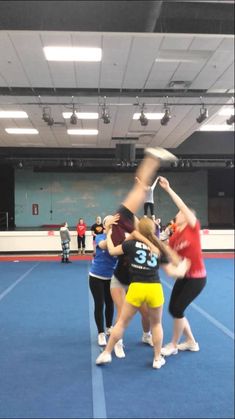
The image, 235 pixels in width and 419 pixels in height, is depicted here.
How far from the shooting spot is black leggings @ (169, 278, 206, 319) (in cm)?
114

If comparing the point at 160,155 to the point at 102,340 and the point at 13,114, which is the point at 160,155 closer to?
the point at 102,340

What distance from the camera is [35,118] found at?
6.08 meters

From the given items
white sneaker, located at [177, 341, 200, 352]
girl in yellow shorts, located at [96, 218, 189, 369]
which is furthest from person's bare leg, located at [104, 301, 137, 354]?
white sneaker, located at [177, 341, 200, 352]

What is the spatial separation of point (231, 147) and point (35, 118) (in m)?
3.04

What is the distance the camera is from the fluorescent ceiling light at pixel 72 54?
11.6ft

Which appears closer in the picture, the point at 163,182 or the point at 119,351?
the point at 163,182

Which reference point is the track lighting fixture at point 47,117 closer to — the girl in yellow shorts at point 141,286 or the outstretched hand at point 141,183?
the girl in yellow shorts at point 141,286

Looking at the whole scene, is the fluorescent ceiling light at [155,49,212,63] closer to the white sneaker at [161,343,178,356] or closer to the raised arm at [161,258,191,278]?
the white sneaker at [161,343,178,356]

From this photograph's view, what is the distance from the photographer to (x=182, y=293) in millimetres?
1172

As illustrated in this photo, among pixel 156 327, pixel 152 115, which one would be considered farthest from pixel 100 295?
pixel 152 115

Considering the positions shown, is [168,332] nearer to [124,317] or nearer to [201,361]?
[201,361]

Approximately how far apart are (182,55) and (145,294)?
2552 millimetres

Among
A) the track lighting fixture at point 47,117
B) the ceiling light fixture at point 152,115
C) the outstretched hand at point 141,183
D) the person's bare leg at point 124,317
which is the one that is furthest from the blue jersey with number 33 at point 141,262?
the ceiling light fixture at point 152,115

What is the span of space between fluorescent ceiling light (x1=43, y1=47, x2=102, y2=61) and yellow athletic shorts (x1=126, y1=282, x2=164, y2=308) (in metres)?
2.40
